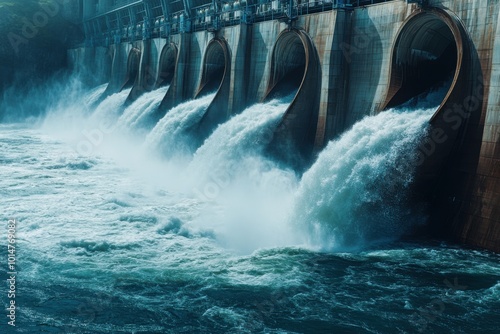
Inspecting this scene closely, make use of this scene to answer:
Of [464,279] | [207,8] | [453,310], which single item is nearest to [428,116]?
[464,279]

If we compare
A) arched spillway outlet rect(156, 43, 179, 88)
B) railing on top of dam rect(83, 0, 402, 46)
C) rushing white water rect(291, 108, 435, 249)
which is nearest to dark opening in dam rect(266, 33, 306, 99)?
railing on top of dam rect(83, 0, 402, 46)

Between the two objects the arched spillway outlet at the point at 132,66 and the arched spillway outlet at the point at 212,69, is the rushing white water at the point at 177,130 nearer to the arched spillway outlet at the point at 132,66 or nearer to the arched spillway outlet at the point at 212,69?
the arched spillway outlet at the point at 212,69

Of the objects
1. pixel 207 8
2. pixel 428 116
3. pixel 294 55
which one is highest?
pixel 207 8

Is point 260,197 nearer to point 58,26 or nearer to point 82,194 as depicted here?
point 82,194

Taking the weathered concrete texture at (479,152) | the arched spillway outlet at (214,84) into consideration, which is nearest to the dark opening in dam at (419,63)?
the weathered concrete texture at (479,152)

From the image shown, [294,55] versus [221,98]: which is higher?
[294,55]

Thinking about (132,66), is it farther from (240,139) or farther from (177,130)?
(240,139)

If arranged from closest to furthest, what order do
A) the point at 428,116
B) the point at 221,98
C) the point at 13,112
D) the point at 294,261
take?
the point at 294,261 < the point at 428,116 < the point at 221,98 < the point at 13,112

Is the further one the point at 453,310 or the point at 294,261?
the point at 294,261
